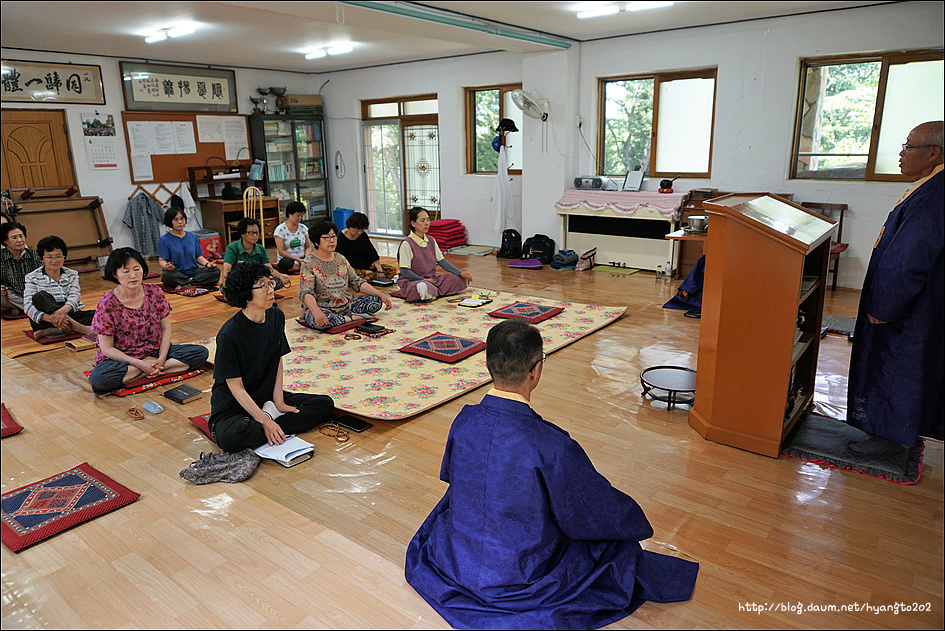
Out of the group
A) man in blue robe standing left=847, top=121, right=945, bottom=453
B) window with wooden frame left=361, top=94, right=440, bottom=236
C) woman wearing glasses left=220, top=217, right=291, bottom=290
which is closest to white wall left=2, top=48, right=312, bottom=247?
window with wooden frame left=361, top=94, right=440, bottom=236

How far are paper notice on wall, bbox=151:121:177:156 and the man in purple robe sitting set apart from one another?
27.4 ft

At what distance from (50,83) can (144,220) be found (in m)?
1.83

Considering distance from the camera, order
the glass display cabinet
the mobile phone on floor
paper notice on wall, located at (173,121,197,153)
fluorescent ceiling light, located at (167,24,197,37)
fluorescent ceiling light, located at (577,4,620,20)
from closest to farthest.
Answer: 1. the mobile phone on floor
2. fluorescent ceiling light, located at (577,4,620,20)
3. fluorescent ceiling light, located at (167,24,197,37)
4. paper notice on wall, located at (173,121,197,153)
5. the glass display cabinet

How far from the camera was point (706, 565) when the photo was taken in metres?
2.25

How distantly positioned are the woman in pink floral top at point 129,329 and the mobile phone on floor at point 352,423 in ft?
4.35

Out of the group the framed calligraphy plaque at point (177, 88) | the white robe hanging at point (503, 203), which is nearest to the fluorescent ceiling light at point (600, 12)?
the white robe hanging at point (503, 203)

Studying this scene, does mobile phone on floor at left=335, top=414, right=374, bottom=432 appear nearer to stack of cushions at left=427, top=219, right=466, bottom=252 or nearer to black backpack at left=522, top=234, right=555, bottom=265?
black backpack at left=522, top=234, right=555, bottom=265

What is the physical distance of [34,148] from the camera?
7605mm

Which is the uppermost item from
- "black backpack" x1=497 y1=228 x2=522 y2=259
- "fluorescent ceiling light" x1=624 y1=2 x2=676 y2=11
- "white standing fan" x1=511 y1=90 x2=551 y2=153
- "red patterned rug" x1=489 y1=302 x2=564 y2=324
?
"fluorescent ceiling light" x1=624 y1=2 x2=676 y2=11

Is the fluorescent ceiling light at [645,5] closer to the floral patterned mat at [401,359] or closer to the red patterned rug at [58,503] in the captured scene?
the floral patterned mat at [401,359]

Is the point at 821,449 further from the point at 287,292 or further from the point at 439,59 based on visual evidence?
the point at 439,59

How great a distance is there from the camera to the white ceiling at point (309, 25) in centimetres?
495

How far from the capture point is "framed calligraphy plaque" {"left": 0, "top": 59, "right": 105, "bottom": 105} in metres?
7.28

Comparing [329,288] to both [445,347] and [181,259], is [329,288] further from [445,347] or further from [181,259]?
[181,259]
